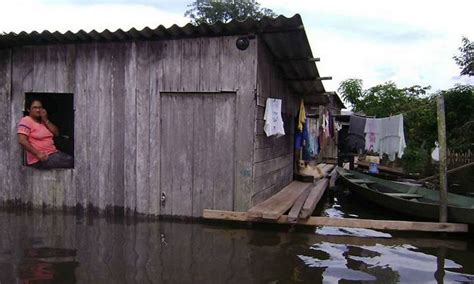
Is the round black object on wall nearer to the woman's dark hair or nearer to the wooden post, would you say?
the wooden post

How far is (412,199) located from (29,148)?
25.3 ft

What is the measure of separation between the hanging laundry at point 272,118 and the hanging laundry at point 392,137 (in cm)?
353

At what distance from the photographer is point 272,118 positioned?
795 cm

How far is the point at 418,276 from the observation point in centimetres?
565

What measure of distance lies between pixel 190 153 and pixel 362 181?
7.17 m

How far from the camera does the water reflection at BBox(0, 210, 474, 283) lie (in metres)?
5.34

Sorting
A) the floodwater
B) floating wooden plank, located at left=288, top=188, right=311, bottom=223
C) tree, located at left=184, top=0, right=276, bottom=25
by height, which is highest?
tree, located at left=184, top=0, right=276, bottom=25

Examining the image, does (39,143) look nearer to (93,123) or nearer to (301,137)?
(93,123)

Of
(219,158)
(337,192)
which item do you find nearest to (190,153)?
(219,158)

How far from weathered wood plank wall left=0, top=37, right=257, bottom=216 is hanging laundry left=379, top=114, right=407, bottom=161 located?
14.8 ft

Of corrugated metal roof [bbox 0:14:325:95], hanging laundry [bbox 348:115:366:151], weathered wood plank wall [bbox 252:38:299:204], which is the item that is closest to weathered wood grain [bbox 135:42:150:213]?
corrugated metal roof [bbox 0:14:325:95]

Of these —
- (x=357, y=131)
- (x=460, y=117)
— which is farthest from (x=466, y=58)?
(x=357, y=131)

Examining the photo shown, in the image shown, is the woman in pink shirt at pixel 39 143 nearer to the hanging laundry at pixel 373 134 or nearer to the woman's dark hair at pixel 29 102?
the woman's dark hair at pixel 29 102

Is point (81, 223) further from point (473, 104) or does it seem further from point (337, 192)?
point (473, 104)
